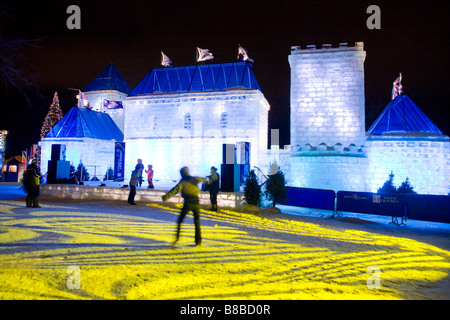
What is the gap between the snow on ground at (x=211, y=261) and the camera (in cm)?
423

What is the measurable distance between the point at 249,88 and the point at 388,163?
11.8m

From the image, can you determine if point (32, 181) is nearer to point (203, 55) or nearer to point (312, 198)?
point (312, 198)

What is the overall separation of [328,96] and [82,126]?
23.5m

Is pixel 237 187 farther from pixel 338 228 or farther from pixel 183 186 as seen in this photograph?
pixel 183 186

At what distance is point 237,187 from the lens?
13.3 meters

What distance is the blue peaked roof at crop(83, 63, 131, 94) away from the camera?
38.1 meters

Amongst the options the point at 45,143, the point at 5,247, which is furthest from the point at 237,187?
the point at 45,143

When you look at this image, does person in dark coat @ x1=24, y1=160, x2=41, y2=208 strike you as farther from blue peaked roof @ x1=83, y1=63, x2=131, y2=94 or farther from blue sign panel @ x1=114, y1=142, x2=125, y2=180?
blue peaked roof @ x1=83, y1=63, x2=131, y2=94

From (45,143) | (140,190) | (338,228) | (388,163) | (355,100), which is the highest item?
(355,100)

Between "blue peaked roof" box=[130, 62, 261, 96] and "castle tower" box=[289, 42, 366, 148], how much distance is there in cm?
537

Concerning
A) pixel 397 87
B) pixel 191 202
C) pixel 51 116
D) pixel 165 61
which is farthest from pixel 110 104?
pixel 191 202

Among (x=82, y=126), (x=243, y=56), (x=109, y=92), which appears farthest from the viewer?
(x=109, y=92)

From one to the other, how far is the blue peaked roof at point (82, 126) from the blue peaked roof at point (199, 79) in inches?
263

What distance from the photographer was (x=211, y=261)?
5.57m
